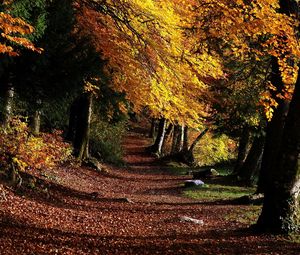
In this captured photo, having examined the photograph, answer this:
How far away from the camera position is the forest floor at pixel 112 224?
8.02 m

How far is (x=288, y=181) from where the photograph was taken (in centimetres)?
877

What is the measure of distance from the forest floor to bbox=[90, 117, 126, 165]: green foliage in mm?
9112

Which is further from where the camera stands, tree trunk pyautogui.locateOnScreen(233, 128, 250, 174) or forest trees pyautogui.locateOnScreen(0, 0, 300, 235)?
tree trunk pyautogui.locateOnScreen(233, 128, 250, 174)

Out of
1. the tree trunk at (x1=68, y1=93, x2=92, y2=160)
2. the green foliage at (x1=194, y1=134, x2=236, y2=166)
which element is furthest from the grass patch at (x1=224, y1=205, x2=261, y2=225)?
the green foliage at (x1=194, y1=134, x2=236, y2=166)

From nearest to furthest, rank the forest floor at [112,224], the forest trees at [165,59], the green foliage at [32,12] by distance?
the forest floor at [112,224]
the forest trees at [165,59]
the green foliage at [32,12]

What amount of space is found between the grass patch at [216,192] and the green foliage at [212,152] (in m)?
14.8

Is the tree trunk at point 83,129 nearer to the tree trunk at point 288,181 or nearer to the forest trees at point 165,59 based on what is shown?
the forest trees at point 165,59

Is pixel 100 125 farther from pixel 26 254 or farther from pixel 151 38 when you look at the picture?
pixel 26 254

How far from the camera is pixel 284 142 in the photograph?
8.82 metres

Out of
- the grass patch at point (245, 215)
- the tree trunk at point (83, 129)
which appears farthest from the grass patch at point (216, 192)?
the tree trunk at point (83, 129)

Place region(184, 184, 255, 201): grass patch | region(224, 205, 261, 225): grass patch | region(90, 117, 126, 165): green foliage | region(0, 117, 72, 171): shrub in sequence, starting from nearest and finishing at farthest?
1. region(0, 117, 72, 171): shrub
2. region(224, 205, 261, 225): grass patch
3. region(184, 184, 255, 201): grass patch
4. region(90, 117, 126, 165): green foliage

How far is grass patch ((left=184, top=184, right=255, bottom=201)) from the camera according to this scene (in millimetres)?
16605

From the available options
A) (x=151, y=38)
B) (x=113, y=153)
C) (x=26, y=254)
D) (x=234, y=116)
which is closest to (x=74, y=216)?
(x=26, y=254)

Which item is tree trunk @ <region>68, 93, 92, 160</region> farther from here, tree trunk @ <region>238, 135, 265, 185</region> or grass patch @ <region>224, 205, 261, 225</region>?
grass patch @ <region>224, 205, 261, 225</region>
